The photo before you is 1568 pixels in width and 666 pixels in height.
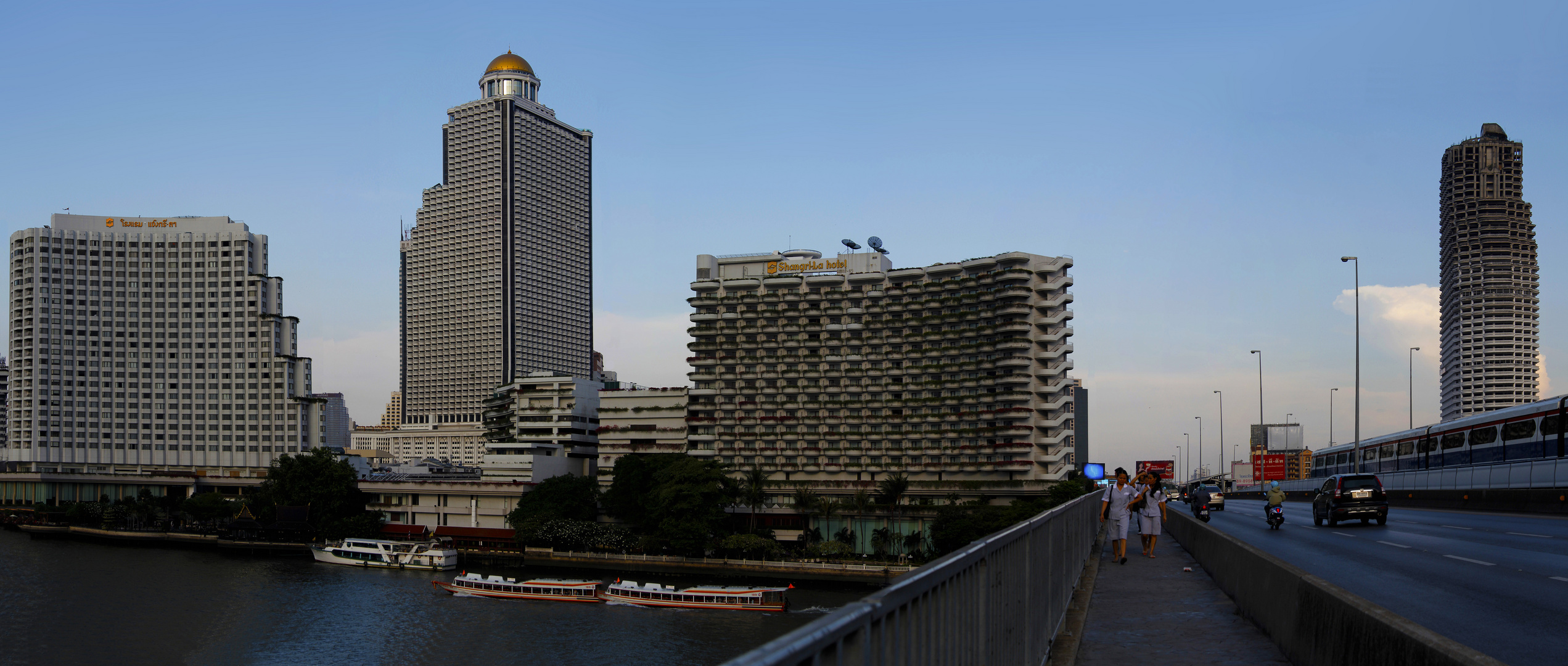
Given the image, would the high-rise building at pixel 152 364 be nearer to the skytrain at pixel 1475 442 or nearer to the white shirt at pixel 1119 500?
the skytrain at pixel 1475 442

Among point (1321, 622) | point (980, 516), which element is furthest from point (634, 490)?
point (1321, 622)

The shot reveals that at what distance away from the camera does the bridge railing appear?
147 inches

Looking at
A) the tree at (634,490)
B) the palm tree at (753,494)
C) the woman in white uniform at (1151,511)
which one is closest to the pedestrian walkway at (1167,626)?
the woman in white uniform at (1151,511)

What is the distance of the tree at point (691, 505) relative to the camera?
4434 inches

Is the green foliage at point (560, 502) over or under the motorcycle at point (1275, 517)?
under

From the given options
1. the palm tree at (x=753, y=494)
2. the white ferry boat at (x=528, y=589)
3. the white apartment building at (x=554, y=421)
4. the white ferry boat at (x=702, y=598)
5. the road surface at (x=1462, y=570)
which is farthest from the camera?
the white apartment building at (x=554, y=421)

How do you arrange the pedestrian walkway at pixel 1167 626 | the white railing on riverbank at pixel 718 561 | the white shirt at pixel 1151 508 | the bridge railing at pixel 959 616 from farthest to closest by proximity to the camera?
the white railing on riverbank at pixel 718 561, the white shirt at pixel 1151 508, the pedestrian walkway at pixel 1167 626, the bridge railing at pixel 959 616

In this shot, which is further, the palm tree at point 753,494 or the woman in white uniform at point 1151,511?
the palm tree at point 753,494

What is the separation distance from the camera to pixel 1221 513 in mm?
57781

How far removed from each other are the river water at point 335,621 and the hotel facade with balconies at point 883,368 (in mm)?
37327

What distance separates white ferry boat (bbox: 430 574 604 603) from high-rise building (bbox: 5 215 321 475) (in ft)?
370

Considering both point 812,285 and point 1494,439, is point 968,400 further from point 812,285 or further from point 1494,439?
point 1494,439

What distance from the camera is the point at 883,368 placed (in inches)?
5723

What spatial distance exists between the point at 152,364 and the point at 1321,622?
22639cm
